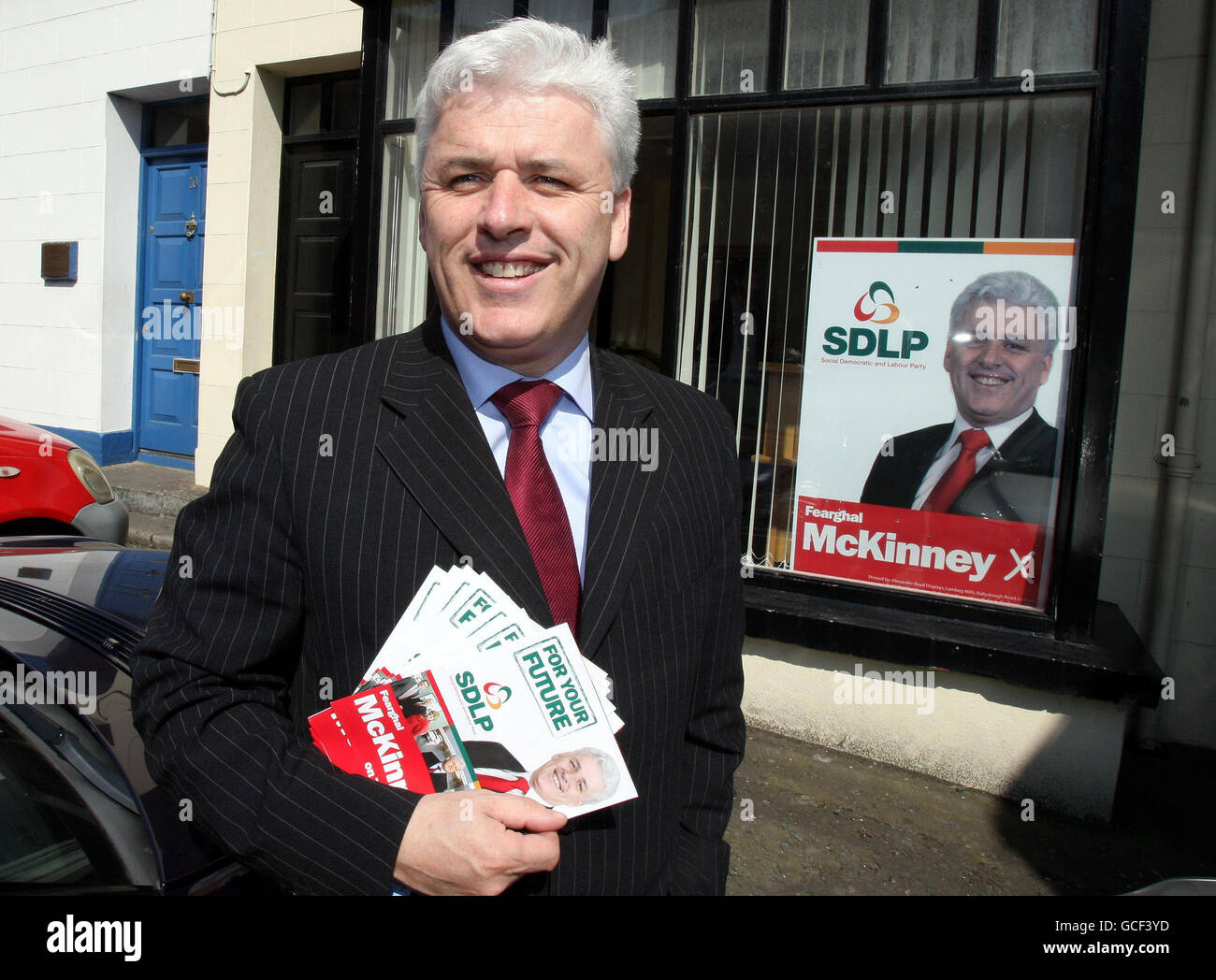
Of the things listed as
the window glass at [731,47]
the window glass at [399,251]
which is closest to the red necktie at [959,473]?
the window glass at [731,47]

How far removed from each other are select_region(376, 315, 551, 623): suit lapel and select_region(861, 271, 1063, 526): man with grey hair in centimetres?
301

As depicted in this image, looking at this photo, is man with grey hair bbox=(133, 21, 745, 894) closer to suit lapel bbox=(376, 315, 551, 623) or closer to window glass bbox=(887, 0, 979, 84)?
suit lapel bbox=(376, 315, 551, 623)

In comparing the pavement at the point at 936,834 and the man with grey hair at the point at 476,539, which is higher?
the man with grey hair at the point at 476,539

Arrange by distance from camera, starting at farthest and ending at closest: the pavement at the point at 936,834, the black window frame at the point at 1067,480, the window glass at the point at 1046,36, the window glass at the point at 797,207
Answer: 1. the window glass at the point at 797,207
2. the window glass at the point at 1046,36
3. the black window frame at the point at 1067,480
4. the pavement at the point at 936,834

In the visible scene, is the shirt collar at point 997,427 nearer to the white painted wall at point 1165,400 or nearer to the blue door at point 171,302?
the white painted wall at point 1165,400

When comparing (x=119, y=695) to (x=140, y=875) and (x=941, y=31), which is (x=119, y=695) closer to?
(x=140, y=875)

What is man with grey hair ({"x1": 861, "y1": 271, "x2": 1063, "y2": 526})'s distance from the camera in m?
3.81

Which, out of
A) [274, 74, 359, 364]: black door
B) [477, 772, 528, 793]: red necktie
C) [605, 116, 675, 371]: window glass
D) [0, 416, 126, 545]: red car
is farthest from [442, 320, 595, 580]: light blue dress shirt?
[274, 74, 359, 364]: black door

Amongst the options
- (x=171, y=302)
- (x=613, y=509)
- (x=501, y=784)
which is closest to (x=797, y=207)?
(x=613, y=509)

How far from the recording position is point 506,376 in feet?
5.06

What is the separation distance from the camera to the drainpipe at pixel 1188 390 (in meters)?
4.06

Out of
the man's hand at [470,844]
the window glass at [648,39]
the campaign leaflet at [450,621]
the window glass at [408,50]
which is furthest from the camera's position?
the window glass at [408,50]

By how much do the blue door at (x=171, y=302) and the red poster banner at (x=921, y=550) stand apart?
549 cm
